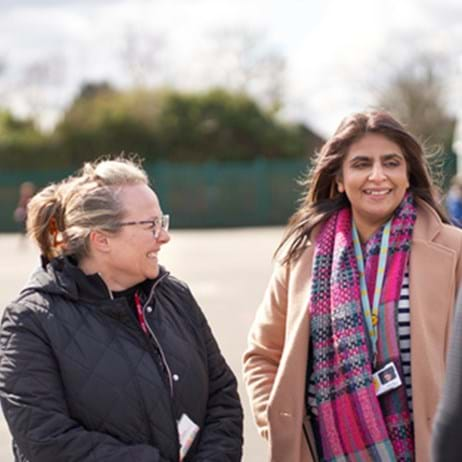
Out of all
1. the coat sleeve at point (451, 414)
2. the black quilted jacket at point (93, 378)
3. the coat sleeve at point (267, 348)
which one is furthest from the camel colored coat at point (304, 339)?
the coat sleeve at point (451, 414)

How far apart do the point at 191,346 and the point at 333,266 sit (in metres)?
0.56

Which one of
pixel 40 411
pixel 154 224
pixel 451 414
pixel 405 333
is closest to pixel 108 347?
pixel 40 411

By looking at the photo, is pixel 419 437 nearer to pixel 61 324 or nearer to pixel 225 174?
pixel 61 324

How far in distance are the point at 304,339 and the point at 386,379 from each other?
0.32 meters

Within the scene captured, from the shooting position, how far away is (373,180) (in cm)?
323

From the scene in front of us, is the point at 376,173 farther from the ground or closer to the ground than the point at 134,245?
farther from the ground

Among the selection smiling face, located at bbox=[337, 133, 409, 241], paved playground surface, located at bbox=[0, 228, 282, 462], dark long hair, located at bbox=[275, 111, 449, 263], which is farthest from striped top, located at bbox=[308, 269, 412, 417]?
paved playground surface, located at bbox=[0, 228, 282, 462]

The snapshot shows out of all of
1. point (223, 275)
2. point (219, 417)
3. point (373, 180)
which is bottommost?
point (223, 275)

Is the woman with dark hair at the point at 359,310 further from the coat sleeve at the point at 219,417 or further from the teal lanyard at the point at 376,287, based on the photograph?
the coat sleeve at the point at 219,417

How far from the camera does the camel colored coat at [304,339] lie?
2973 mm

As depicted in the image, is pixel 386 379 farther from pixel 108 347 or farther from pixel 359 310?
pixel 108 347

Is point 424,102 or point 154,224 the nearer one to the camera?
point 154,224

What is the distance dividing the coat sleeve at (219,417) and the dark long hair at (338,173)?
462 mm

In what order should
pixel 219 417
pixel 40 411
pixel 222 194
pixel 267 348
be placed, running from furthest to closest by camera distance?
pixel 222 194, pixel 267 348, pixel 219 417, pixel 40 411
